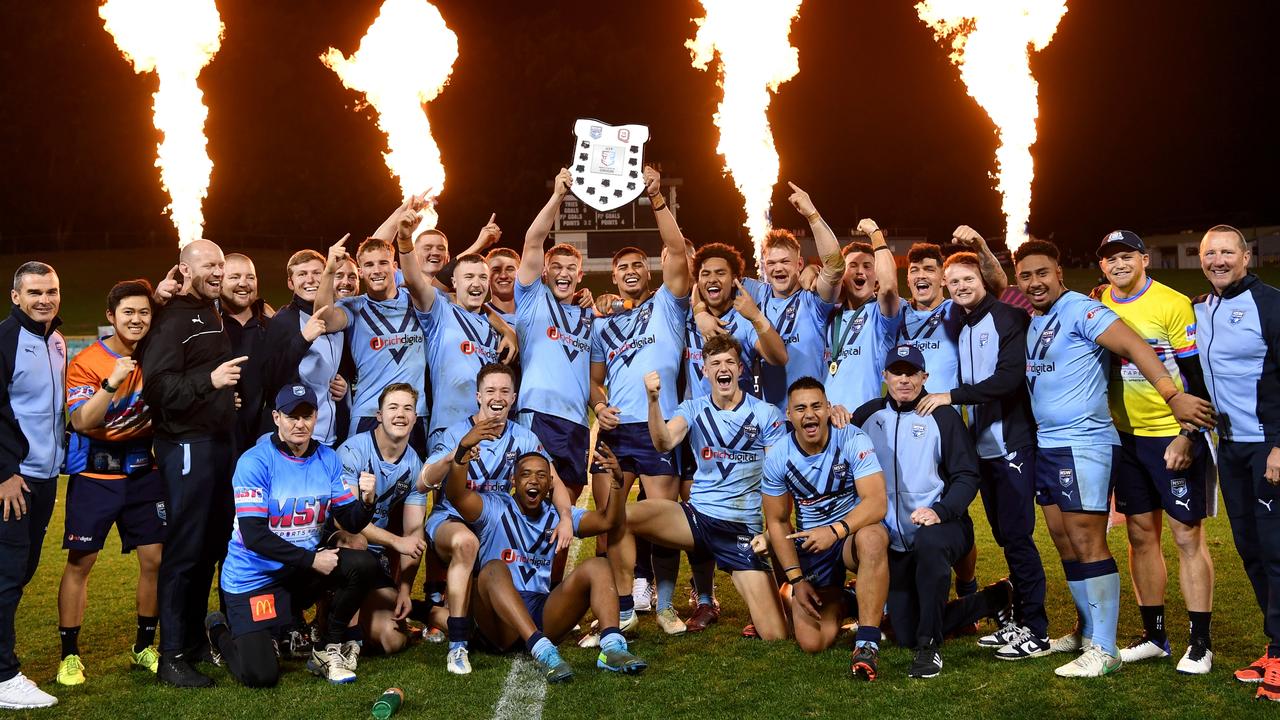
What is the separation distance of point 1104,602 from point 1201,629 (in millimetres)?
560

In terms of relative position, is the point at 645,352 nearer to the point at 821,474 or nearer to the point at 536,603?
the point at 821,474

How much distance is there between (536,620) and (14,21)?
54.9 metres

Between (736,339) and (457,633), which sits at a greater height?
(736,339)

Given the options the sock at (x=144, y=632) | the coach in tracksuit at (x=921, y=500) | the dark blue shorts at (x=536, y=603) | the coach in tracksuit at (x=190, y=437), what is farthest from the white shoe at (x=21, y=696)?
the coach in tracksuit at (x=921, y=500)

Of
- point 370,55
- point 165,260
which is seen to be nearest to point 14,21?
point 165,260

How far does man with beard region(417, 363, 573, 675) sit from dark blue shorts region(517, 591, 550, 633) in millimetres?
326

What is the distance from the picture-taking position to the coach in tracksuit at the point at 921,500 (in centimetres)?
654

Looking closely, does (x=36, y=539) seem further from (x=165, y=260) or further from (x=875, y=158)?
(x=875, y=158)

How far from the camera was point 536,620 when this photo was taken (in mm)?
6770

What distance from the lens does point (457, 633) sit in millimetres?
6527

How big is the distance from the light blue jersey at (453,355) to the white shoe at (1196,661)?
4.80m

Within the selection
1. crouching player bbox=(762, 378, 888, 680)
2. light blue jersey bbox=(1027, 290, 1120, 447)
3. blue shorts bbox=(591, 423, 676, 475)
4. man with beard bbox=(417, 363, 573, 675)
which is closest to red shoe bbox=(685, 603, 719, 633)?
crouching player bbox=(762, 378, 888, 680)

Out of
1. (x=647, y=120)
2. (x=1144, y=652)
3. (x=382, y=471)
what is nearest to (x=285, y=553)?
(x=382, y=471)

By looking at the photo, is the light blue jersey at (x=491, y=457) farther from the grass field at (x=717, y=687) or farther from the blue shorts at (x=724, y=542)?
the blue shorts at (x=724, y=542)
